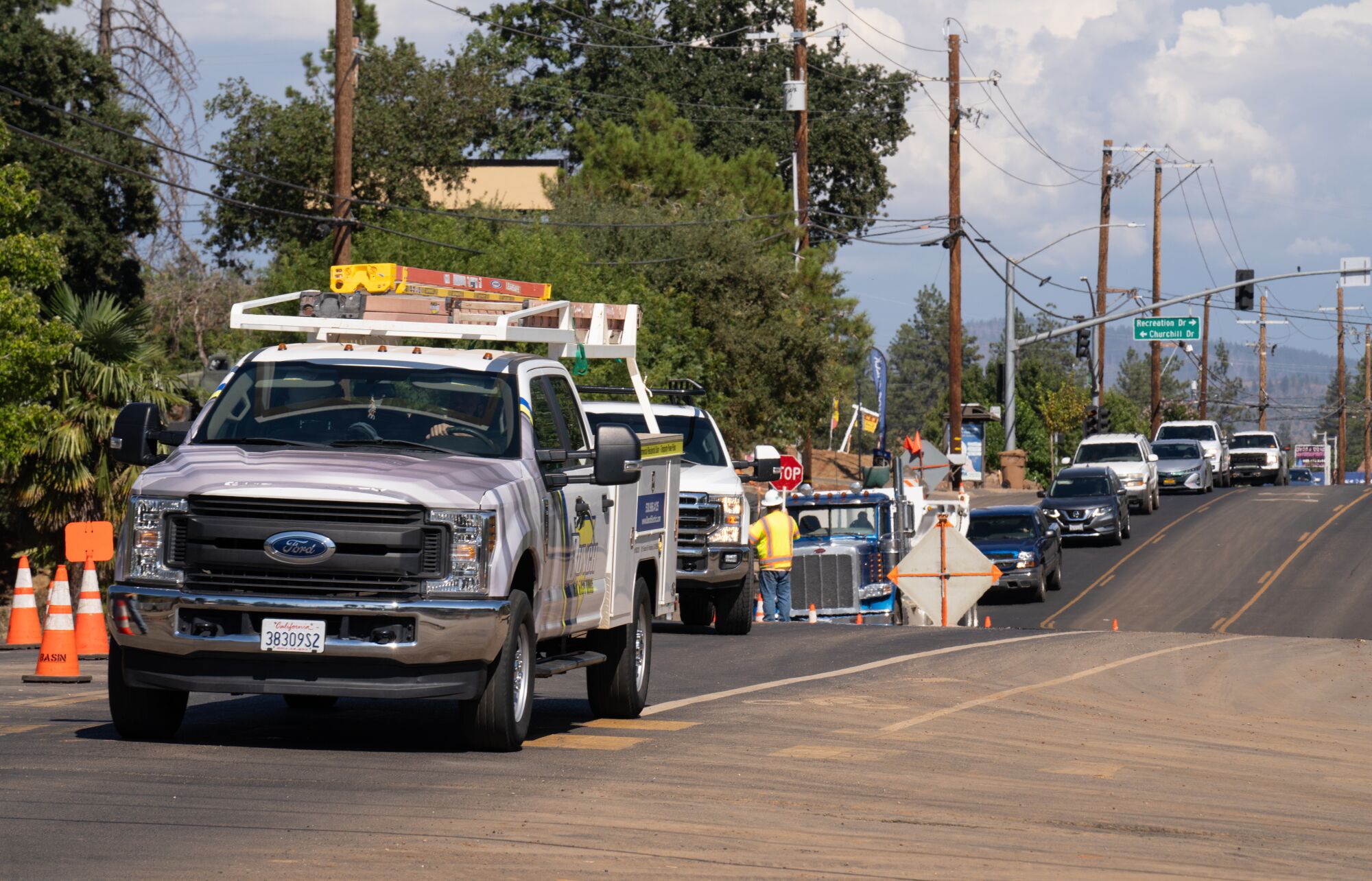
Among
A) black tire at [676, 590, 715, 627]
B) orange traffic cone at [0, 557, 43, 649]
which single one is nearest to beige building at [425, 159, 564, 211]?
black tire at [676, 590, 715, 627]

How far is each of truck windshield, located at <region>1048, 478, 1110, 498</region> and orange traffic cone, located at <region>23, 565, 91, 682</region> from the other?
35.8 meters

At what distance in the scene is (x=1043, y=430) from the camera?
93625 millimetres

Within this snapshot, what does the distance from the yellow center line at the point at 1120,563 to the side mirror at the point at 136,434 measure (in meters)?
25.4

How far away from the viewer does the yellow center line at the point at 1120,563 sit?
35969 millimetres

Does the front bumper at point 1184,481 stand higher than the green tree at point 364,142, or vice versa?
the green tree at point 364,142

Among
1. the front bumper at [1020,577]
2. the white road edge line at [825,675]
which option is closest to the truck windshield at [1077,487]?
the front bumper at [1020,577]

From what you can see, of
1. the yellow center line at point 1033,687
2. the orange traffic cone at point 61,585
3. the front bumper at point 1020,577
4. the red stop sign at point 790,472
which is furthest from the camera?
the red stop sign at point 790,472

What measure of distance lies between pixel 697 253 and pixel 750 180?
44.5 ft

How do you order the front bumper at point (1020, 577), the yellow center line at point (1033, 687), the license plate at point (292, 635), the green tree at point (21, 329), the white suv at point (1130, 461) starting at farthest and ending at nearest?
the white suv at point (1130, 461), the front bumper at point (1020, 577), the green tree at point (21, 329), the yellow center line at point (1033, 687), the license plate at point (292, 635)

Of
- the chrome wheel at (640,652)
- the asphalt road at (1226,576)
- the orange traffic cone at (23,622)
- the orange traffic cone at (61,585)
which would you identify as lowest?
the asphalt road at (1226,576)

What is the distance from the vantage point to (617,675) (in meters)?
12.3

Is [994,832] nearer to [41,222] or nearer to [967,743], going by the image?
[967,743]

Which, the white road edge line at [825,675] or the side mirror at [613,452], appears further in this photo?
the white road edge line at [825,675]

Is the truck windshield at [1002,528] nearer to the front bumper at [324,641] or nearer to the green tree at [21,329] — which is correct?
the green tree at [21,329]
